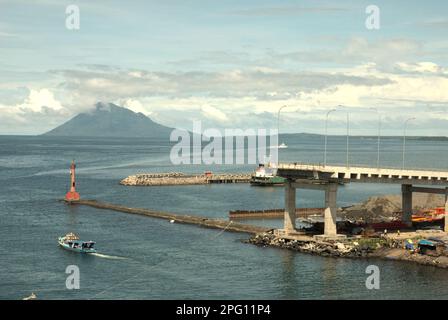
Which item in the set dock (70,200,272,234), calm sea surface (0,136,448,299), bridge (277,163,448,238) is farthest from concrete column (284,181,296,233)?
calm sea surface (0,136,448,299)

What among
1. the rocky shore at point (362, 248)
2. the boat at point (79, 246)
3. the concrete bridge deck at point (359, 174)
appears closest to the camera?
the rocky shore at point (362, 248)

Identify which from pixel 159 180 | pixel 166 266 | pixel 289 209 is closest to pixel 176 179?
pixel 159 180

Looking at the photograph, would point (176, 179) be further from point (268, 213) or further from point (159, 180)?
point (268, 213)

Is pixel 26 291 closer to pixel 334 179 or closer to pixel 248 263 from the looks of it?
pixel 248 263

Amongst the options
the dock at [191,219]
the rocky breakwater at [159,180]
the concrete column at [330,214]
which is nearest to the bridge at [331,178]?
the concrete column at [330,214]

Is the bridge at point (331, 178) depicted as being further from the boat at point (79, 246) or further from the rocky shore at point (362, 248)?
the boat at point (79, 246)
